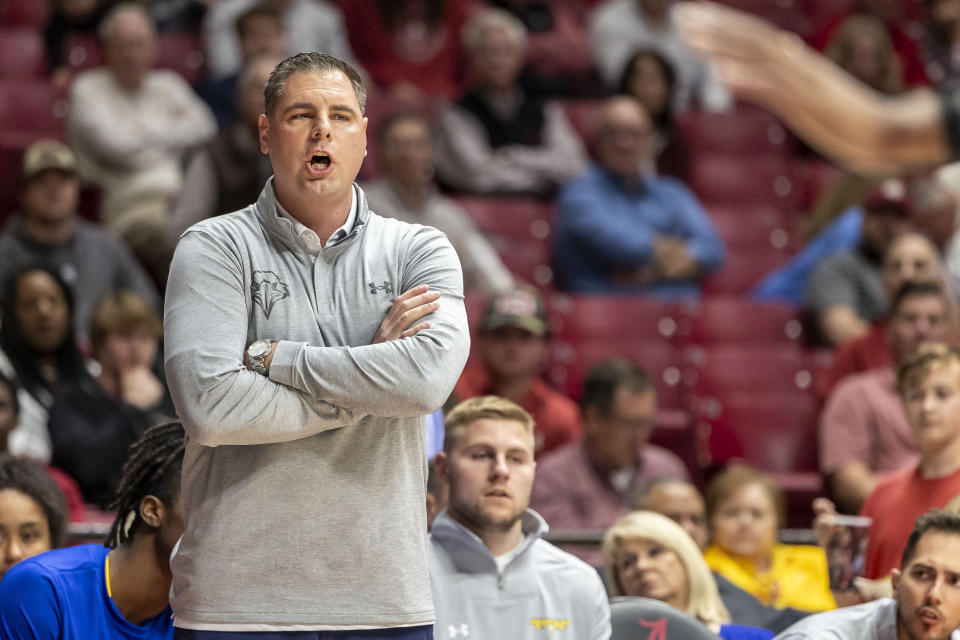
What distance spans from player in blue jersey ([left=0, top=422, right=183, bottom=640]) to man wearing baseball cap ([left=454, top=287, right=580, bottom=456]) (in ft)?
7.97

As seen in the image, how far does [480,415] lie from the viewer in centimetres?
331

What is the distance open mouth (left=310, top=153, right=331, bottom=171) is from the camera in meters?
2.32

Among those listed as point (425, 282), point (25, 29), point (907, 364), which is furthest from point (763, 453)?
point (25, 29)

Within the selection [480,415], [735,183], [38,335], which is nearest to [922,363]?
[480,415]

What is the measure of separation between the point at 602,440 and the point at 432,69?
11.0 feet

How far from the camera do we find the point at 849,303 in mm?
6371

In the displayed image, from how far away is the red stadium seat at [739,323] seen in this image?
6469 mm

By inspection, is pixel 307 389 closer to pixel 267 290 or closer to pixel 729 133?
pixel 267 290

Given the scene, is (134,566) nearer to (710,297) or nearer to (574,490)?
(574,490)

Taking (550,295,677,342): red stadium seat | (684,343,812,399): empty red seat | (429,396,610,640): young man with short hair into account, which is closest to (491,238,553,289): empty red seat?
Result: (550,295,677,342): red stadium seat

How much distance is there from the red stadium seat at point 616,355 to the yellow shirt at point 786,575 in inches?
51.8

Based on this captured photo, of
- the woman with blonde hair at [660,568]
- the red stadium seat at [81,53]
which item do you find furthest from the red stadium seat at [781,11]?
the woman with blonde hair at [660,568]

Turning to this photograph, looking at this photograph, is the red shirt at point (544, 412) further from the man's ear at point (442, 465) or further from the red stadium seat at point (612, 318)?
the man's ear at point (442, 465)

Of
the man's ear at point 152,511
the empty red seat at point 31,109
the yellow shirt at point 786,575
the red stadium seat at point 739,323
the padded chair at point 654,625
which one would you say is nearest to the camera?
the man's ear at point 152,511
